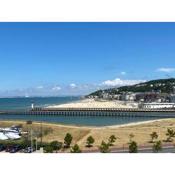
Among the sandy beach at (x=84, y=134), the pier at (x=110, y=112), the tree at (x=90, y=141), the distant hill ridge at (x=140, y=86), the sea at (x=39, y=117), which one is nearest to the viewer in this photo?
the sandy beach at (x=84, y=134)

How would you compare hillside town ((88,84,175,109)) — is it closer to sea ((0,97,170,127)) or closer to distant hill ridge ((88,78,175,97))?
distant hill ridge ((88,78,175,97))

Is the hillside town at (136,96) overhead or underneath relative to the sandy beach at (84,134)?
overhead

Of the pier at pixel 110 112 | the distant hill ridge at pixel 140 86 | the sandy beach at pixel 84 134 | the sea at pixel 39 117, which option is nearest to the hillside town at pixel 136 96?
the distant hill ridge at pixel 140 86

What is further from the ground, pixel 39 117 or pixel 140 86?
pixel 140 86

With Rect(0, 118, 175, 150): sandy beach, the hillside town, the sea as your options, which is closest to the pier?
the sea

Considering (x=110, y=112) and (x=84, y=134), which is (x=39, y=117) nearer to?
(x=84, y=134)

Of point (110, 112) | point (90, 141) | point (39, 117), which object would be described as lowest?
point (90, 141)

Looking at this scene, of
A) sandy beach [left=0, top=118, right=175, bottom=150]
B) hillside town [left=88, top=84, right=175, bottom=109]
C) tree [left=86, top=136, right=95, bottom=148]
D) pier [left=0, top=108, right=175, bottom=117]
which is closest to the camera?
sandy beach [left=0, top=118, right=175, bottom=150]

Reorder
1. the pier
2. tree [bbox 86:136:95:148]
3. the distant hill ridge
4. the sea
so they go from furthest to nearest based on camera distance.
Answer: the pier → the sea → tree [bbox 86:136:95:148] → the distant hill ridge

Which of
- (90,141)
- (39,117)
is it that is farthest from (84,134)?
(39,117)

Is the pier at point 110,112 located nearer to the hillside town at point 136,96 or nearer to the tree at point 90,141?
the hillside town at point 136,96
